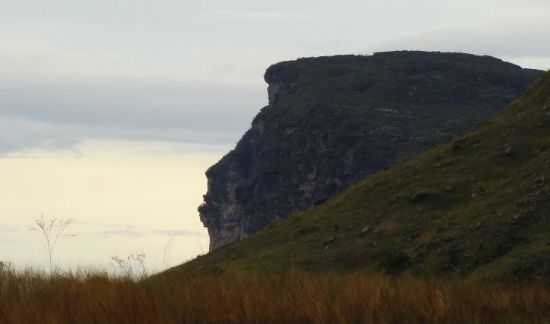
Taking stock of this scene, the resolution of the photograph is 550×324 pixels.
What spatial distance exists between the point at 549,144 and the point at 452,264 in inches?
416

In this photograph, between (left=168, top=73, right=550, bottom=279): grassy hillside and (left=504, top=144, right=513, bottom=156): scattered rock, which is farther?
(left=504, top=144, right=513, bottom=156): scattered rock

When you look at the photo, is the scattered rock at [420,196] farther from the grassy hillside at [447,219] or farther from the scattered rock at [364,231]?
the scattered rock at [364,231]

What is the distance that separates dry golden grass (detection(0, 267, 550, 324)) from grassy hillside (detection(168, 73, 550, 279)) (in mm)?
6525

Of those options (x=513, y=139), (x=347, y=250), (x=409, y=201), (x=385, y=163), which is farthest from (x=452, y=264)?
(x=385, y=163)

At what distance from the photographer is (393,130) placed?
506 feet

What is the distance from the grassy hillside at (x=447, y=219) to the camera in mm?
24266

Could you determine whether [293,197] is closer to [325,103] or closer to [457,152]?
[325,103]

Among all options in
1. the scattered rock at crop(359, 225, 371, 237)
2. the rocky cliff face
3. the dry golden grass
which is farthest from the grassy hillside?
the rocky cliff face

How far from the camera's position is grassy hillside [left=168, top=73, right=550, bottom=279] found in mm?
24266

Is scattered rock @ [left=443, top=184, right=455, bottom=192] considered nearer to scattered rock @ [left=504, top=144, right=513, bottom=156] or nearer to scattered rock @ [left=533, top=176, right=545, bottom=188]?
scattered rock @ [left=504, top=144, right=513, bottom=156]

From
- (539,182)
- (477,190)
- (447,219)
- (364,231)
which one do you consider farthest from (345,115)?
(539,182)

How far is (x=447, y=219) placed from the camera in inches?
1174

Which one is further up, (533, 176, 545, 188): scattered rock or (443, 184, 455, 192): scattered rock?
(443, 184, 455, 192): scattered rock

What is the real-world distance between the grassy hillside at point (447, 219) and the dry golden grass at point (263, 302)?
21.4ft
